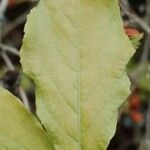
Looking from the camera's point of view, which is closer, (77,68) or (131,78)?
(77,68)

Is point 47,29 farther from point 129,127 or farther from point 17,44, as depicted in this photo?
point 129,127

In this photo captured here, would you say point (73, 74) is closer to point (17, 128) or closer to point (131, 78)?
point (17, 128)

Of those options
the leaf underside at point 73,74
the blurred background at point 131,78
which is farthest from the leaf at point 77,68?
the blurred background at point 131,78

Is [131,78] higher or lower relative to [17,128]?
lower

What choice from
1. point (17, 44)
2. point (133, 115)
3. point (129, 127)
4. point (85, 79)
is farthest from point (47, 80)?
point (129, 127)

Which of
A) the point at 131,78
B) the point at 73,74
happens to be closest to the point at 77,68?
the point at 73,74

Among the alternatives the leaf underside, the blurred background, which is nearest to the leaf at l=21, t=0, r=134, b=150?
the leaf underside

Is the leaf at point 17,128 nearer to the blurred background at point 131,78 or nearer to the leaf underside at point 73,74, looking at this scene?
the leaf underside at point 73,74
